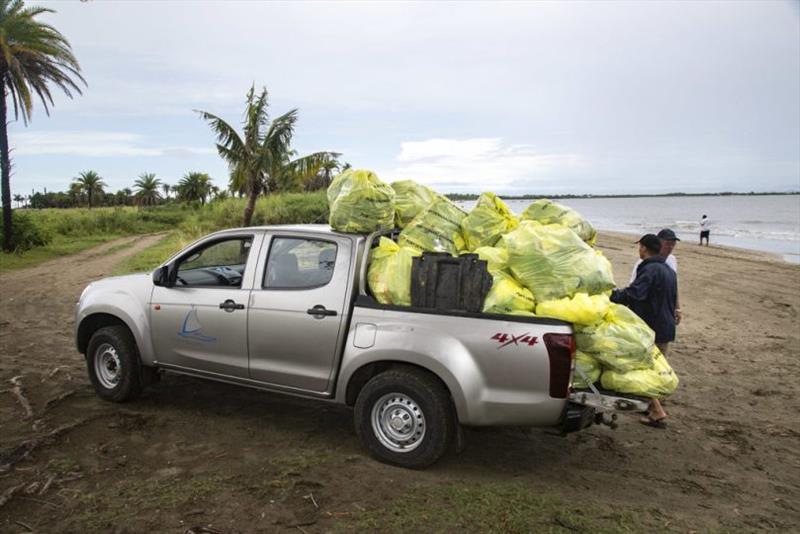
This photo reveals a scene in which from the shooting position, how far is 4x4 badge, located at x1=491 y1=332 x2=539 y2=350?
156 inches

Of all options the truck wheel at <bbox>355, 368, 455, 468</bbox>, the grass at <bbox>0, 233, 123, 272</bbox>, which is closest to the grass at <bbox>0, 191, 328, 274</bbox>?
the grass at <bbox>0, 233, 123, 272</bbox>

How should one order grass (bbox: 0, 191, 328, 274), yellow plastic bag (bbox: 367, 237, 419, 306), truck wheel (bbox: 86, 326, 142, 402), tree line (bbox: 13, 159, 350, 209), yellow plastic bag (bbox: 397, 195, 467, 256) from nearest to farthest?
yellow plastic bag (bbox: 367, 237, 419, 306)
yellow plastic bag (bbox: 397, 195, 467, 256)
truck wheel (bbox: 86, 326, 142, 402)
grass (bbox: 0, 191, 328, 274)
tree line (bbox: 13, 159, 350, 209)

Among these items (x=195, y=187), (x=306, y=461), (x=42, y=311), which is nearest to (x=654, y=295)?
(x=306, y=461)

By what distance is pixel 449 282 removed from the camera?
426 cm

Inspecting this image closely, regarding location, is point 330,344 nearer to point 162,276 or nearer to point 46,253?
point 162,276

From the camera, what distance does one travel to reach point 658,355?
14.8ft

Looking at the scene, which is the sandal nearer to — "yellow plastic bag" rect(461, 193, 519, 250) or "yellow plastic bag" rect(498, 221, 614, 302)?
"yellow plastic bag" rect(498, 221, 614, 302)

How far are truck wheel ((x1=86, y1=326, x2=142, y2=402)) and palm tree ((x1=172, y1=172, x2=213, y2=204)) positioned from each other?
7232 centimetres

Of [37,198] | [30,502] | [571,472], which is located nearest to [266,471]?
[30,502]

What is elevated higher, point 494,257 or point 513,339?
point 494,257

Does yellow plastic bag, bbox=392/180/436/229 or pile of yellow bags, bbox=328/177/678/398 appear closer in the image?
pile of yellow bags, bbox=328/177/678/398

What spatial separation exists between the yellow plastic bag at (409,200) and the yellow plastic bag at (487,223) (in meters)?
0.48

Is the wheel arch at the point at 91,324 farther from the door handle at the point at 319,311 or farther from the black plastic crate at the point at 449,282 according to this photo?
the black plastic crate at the point at 449,282

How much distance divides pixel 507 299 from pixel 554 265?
1.39 feet
